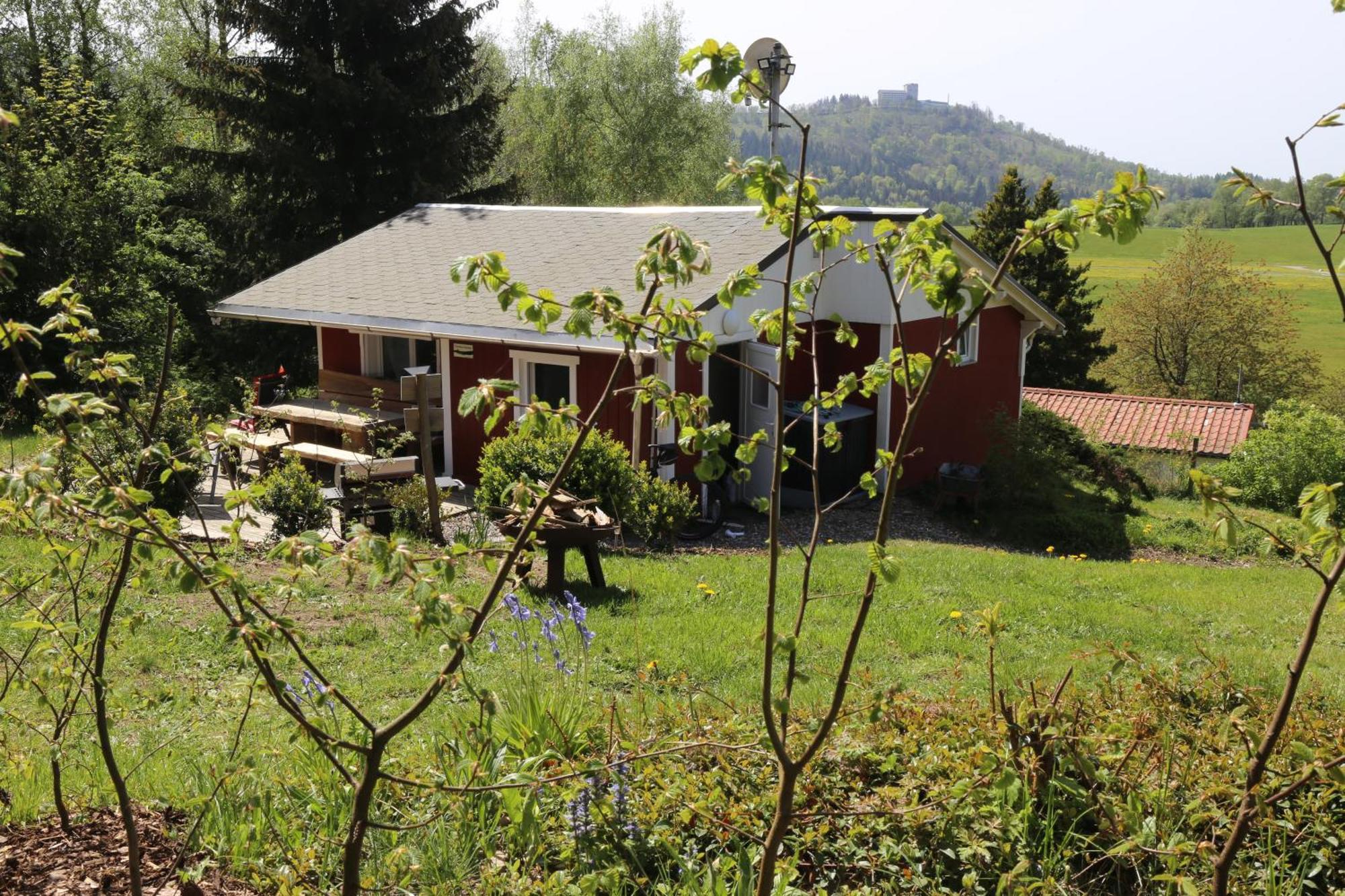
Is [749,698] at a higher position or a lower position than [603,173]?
lower

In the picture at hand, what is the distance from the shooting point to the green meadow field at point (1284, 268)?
75.2 metres

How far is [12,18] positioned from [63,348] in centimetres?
2204

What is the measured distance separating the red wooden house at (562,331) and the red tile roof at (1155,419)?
1118cm

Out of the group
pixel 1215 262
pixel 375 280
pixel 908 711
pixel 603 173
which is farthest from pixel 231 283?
pixel 1215 262

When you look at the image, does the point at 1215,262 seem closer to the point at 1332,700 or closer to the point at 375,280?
the point at 375,280

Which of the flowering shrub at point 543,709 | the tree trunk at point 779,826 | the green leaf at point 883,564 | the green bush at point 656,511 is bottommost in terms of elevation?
the green bush at point 656,511

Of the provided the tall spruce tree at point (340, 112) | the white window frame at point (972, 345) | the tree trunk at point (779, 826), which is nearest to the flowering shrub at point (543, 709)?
the tree trunk at point (779, 826)

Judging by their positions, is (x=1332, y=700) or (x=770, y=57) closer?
(x=1332, y=700)

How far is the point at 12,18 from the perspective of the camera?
3450cm

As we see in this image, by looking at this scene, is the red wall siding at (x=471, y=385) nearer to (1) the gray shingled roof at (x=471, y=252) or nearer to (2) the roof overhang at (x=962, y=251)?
(1) the gray shingled roof at (x=471, y=252)

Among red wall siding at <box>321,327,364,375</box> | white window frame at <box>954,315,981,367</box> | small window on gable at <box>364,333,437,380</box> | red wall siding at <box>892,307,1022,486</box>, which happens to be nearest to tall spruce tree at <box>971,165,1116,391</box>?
red wall siding at <box>892,307,1022,486</box>

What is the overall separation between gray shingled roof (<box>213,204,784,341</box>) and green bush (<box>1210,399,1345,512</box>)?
12294 millimetres

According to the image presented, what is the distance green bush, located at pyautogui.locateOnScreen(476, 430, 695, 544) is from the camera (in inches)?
457

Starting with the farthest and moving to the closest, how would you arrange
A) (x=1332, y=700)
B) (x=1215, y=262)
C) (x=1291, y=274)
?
(x=1291, y=274), (x=1215, y=262), (x=1332, y=700)
